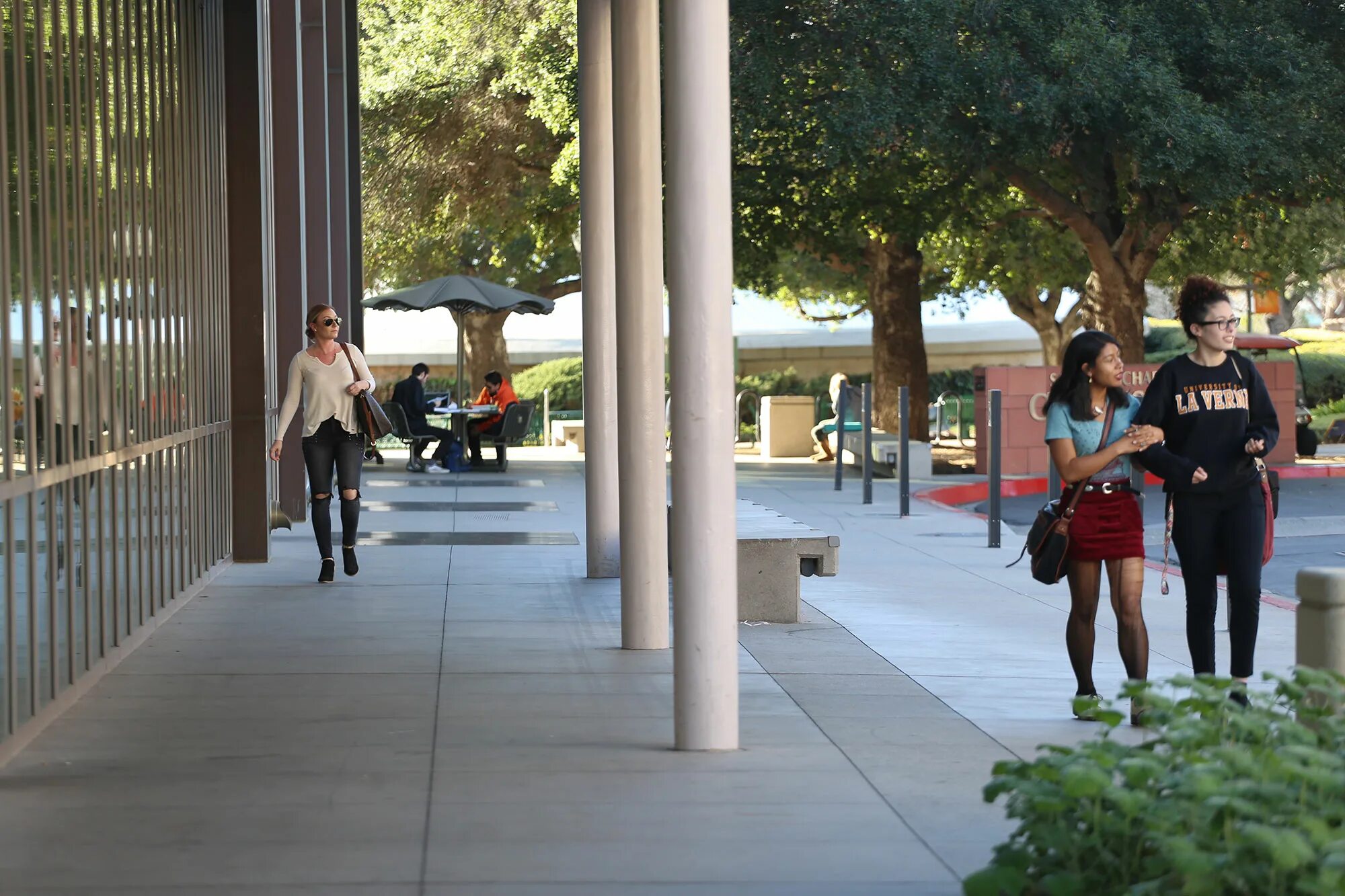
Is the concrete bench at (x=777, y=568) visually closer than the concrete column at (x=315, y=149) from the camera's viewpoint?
Yes

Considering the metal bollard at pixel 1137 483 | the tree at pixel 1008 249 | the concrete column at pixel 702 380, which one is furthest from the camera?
the tree at pixel 1008 249

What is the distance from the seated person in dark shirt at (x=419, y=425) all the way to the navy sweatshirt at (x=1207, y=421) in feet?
57.0

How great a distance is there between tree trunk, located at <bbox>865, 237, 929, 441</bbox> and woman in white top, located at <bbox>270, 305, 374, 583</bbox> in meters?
18.2

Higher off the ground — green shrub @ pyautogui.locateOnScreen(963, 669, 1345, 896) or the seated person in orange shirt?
the seated person in orange shirt

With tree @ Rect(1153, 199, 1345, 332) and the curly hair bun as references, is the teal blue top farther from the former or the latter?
tree @ Rect(1153, 199, 1345, 332)

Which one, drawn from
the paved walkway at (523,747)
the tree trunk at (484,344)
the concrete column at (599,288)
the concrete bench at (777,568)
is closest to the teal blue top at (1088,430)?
the paved walkway at (523,747)

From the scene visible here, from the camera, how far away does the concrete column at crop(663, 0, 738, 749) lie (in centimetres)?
621

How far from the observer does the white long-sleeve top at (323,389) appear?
11.0 metres

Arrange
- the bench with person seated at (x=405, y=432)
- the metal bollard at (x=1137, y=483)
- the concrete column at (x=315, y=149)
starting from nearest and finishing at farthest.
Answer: the metal bollard at (x=1137, y=483) < the concrete column at (x=315, y=149) < the bench with person seated at (x=405, y=432)

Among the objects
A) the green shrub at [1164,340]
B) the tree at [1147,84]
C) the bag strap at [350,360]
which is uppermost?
the tree at [1147,84]

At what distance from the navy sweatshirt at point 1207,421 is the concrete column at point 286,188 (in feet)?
35.1

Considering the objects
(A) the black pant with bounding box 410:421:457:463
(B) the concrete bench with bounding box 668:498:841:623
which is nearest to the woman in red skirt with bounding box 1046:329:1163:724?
(B) the concrete bench with bounding box 668:498:841:623

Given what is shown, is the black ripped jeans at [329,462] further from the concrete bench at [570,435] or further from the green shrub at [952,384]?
the green shrub at [952,384]

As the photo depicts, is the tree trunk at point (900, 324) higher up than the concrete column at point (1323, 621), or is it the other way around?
the tree trunk at point (900, 324)
